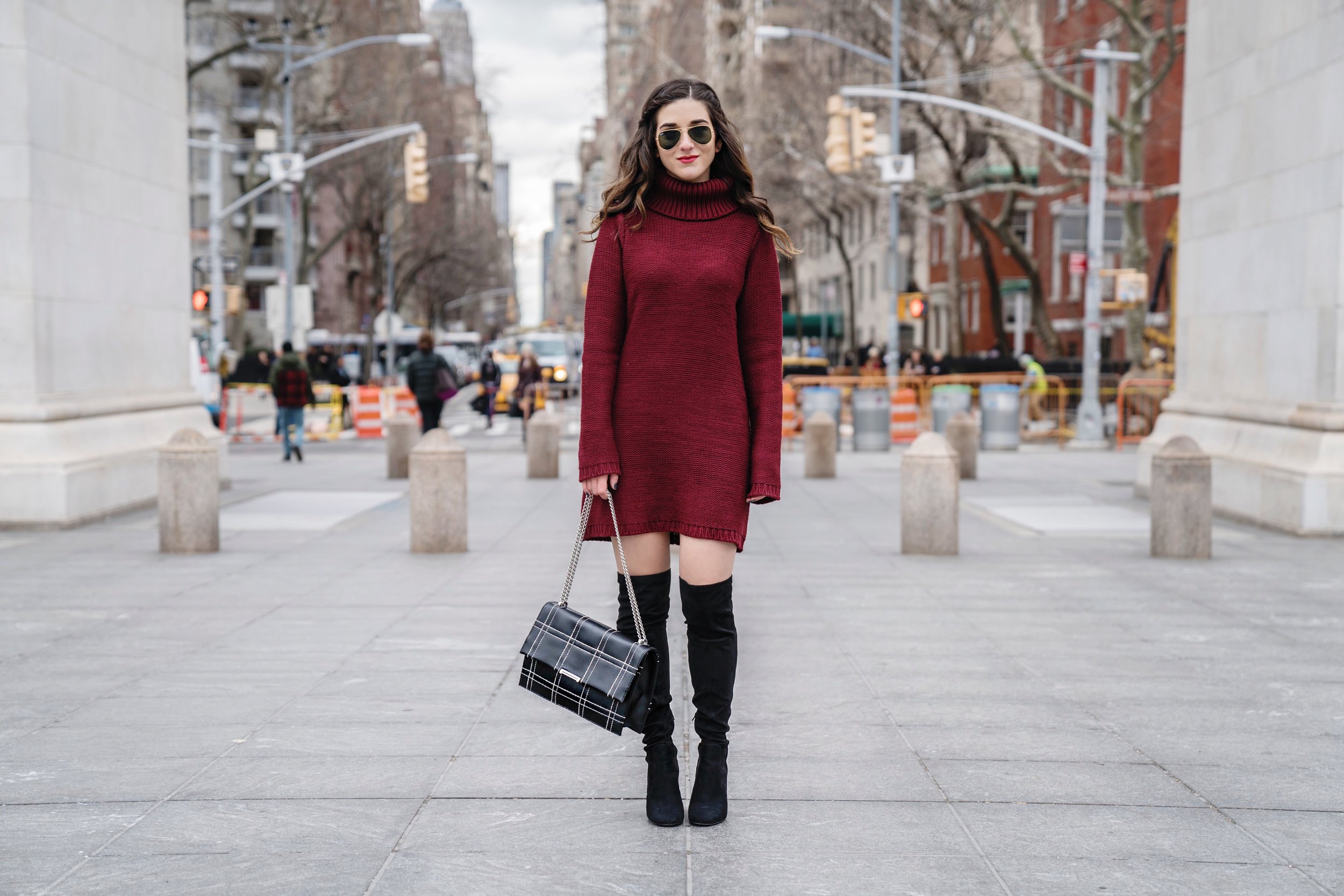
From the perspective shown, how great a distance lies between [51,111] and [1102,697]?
10.1 metres

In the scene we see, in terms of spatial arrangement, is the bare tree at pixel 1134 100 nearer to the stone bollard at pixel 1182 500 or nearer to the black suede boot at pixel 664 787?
the stone bollard at pixel 1182 500

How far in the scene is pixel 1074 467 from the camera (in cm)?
2047

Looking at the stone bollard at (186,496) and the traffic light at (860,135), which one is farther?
the traffic light at (860,135)

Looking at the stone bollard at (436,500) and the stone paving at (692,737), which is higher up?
the stone bollard at (436,500)

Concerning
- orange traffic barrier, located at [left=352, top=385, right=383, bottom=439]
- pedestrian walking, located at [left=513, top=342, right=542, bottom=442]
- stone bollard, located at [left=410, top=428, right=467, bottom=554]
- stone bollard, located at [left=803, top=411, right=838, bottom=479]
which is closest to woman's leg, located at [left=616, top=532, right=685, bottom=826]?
stone bollard, located at [left=410, top=428, right=467, bottom=554]

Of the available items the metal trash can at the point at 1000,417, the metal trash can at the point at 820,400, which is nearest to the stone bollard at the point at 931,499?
the metal trash can at the point at 1000,417

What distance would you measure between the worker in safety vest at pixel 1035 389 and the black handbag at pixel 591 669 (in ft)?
83.0

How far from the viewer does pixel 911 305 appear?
32.2m

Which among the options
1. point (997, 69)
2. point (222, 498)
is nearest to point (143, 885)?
point (222, 498)

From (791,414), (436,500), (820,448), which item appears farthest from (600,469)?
(791,414)

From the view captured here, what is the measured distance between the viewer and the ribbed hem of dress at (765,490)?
13.8 ft

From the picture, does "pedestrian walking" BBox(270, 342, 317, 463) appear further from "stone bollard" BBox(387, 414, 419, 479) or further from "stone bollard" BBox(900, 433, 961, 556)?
"stone bollard" BBox(900, 433, 961, 556)

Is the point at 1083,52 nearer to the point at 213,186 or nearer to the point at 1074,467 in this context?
the point at 1074,467

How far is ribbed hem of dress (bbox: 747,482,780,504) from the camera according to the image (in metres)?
A: 4.21
